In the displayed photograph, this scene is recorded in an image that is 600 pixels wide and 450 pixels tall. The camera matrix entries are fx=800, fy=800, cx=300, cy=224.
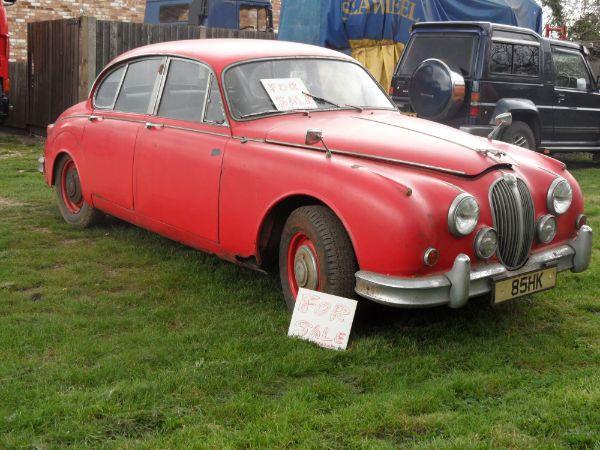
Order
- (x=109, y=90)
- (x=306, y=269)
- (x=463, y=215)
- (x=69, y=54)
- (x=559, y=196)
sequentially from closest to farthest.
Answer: (x=463, y=215) < (x=306, y=269) < (x=559, y=196) < (x=109, y=90) < (x=69, y=54)

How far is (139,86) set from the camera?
632 cm

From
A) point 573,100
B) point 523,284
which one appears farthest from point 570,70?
point 523,284

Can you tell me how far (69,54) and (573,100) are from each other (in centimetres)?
807

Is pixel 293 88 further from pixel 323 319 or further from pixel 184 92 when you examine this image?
pixel 323 319

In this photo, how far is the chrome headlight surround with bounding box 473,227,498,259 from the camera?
4199 millimetres

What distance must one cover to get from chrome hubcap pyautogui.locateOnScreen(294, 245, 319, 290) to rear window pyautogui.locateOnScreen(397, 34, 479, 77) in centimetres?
626

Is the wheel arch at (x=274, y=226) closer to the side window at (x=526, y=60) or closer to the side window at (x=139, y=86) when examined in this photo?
the side window at (x=139, y=86)

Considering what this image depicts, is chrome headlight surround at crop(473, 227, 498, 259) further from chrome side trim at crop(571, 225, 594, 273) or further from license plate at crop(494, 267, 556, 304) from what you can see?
chrome side trim at crop(571, 225, 594, 273)

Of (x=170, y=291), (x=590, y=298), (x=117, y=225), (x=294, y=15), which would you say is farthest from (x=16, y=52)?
(x=590, y=298)

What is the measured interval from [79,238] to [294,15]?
7258 mm

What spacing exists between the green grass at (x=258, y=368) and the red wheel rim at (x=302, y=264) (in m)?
0.26

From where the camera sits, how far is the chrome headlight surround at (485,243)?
13.8 ft

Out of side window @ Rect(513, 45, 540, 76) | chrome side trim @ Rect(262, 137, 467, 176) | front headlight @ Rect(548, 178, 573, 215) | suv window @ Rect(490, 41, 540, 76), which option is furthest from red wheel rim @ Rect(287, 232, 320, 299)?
side window @ Rect(513, 45, 540, 76)

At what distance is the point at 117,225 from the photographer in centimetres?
726
